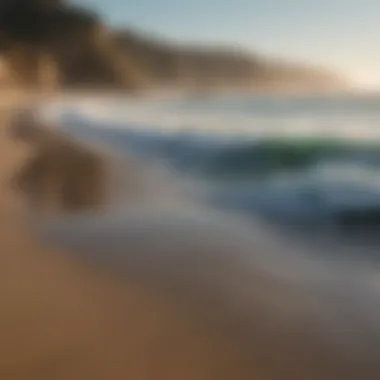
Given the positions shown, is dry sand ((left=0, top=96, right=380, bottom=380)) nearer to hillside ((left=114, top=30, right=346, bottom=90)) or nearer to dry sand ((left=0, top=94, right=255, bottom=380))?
dry sand ((left=0, top=94, right=255, bottom=380))

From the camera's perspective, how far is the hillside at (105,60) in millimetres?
4016

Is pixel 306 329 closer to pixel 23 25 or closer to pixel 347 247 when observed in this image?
pixel 347 247

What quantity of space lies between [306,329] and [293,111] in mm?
5303

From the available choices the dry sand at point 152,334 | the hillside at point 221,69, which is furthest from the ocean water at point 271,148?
the dry sand at point 152,334

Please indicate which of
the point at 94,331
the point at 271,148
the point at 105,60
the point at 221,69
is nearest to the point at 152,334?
the point at 94,331

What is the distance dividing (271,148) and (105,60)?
4.38 metres

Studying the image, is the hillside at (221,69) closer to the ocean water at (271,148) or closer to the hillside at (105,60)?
the hillside at (105,60)

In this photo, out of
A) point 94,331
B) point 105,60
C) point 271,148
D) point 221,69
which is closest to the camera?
point 94,331

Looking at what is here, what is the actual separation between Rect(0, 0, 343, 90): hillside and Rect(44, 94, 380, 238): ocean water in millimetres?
418

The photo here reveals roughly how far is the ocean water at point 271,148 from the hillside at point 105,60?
16.5 inches

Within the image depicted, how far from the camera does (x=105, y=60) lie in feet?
23.6

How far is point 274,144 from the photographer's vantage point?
12.0 ft

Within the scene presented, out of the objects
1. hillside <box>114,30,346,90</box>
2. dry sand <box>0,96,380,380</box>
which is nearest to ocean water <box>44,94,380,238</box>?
hillside <box>114,30,346,90</box>

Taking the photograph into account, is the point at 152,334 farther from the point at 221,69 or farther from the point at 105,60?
the point at 105,60
